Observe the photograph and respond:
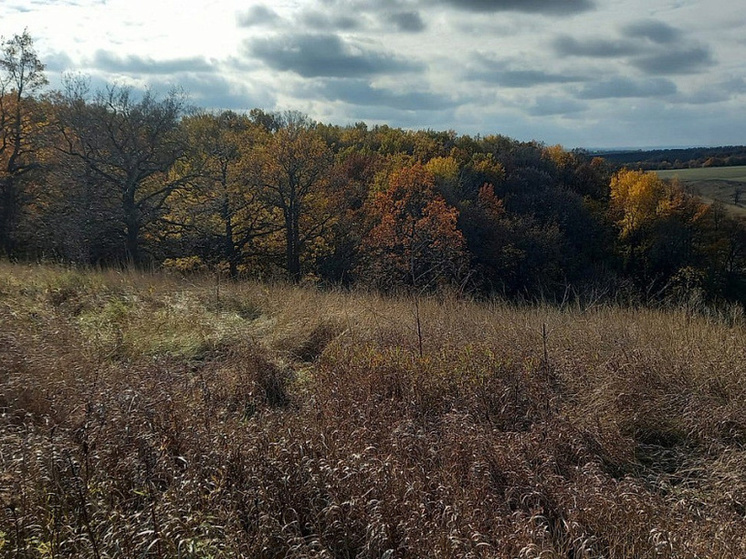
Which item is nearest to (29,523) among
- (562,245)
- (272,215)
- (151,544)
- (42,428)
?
(151,544)

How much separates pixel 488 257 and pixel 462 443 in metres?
32.6

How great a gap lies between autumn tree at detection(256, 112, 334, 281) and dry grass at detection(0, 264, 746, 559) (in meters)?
21.8

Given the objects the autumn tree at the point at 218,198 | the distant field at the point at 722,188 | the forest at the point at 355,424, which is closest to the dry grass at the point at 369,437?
the forest at the point at 355,424

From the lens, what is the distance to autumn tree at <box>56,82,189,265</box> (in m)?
19.3

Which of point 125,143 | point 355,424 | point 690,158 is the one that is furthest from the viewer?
point 690,158

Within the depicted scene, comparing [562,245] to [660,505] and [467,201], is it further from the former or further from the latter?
[660,505]

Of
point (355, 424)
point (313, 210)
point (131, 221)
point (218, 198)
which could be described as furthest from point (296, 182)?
point (355, 424)

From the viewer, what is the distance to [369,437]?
3727mm

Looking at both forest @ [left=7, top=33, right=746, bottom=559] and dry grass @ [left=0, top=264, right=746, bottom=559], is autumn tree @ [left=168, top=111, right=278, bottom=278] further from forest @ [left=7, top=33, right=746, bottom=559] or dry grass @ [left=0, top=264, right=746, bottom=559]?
dry grass @ [left=0, top=264, right=746, bottom=559]

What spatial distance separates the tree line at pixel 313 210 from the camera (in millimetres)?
19719

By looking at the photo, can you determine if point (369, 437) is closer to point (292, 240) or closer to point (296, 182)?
point (292, 240)

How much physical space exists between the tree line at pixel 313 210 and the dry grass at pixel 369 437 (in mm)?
2651

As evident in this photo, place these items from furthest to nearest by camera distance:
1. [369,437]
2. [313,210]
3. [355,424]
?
[313,210]
[355,424]
[369,437]

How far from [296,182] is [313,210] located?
2205 millimetres
